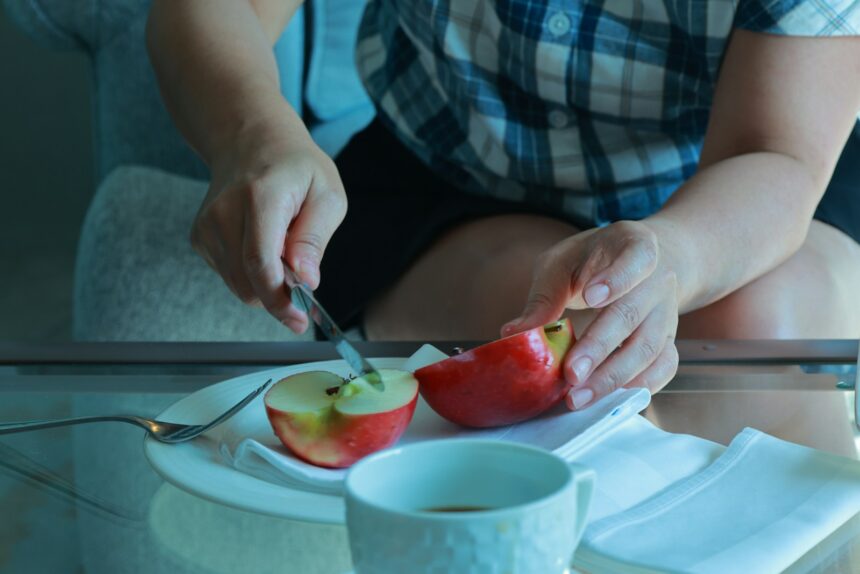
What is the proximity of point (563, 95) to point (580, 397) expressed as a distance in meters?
0.51

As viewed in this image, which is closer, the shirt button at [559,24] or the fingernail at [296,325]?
the fingernail at [296,325]

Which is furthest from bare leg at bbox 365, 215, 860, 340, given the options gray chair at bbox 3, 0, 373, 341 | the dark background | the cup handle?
the dark background

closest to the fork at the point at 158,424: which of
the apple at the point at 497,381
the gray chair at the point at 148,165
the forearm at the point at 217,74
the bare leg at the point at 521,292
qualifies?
the apple at the point at 497,381

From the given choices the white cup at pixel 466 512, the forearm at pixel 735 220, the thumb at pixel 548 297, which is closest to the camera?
the white cup at pixel 466 512

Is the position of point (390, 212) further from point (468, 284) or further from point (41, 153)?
point (41, 153)

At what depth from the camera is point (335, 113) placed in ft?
5.08

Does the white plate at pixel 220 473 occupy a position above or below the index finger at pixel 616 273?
below

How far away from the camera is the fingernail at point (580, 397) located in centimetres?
62

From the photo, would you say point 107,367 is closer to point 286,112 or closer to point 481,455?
point 286,112

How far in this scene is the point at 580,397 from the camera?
62 centimetres

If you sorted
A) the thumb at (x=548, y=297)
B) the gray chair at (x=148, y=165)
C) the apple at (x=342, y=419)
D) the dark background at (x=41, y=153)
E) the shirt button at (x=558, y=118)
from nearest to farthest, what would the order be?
the apple at (x=342, y=419) → the thumb at (x=548, y=297) → the shirt button at (x=558, y=118) → the gray chair at (x=148, y=165) → the dark background at (x=41, y=153)

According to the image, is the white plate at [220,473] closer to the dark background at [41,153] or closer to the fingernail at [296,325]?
the fingernail at [296,325]

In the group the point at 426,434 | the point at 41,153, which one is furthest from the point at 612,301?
the point at 41,153

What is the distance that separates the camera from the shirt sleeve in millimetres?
899
